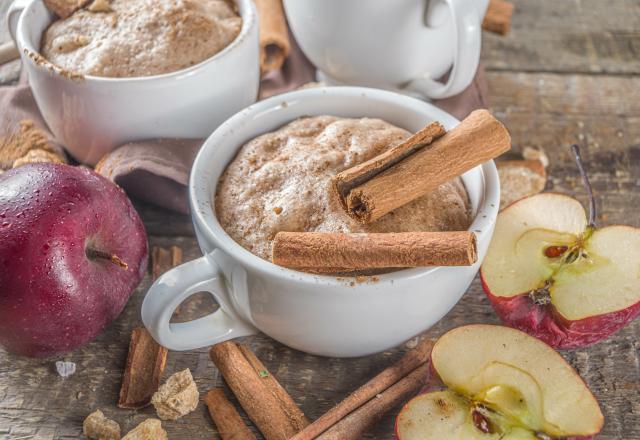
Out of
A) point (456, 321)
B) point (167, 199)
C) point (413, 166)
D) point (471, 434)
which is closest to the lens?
point (471, 434)

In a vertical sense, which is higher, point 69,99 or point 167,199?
point 69,99

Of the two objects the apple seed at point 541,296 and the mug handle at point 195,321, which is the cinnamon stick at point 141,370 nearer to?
the mug handle at point 195,321

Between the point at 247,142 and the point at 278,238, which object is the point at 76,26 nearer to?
the point at 247,142

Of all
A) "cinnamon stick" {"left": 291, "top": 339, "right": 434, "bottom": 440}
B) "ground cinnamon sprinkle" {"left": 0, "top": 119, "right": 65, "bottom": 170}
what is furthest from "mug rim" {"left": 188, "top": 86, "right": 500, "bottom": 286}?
"ground cinnamon sprinkle" {"left": 0, "top": 119, "right": 65, "bottom": 170}

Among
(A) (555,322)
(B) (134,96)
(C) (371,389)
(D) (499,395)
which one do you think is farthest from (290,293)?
(B) (134,96)

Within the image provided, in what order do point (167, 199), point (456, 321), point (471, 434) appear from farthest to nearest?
1. point (167, 199)
2. point (456, 321)
3. point (471, 434)

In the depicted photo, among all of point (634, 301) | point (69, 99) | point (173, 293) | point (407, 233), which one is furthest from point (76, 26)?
point (634, 301)

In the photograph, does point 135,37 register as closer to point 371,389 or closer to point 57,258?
point 57,258

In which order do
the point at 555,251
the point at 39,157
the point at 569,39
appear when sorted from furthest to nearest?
the point at 569,39, the point at 39,157, the point at 555,251
